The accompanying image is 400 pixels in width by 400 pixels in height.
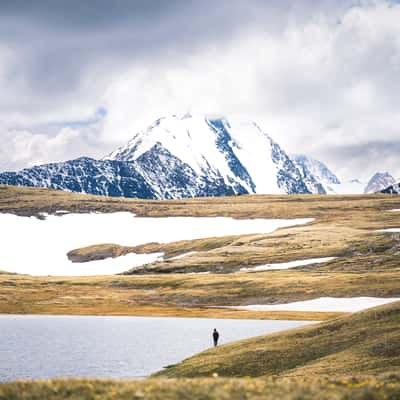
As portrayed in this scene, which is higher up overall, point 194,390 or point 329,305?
point 329,305

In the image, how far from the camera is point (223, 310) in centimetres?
14400

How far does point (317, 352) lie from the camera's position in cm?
5634

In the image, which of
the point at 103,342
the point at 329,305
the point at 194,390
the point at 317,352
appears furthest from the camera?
the point at 329,305

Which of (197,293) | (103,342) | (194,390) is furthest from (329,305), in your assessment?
(194,390)

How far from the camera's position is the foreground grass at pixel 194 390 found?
81.0ft

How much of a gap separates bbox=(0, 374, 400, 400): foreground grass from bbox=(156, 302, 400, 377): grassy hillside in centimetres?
1863

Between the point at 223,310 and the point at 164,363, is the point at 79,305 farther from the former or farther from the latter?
the point at 164,363

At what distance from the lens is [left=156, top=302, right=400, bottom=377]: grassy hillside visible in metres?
48.5

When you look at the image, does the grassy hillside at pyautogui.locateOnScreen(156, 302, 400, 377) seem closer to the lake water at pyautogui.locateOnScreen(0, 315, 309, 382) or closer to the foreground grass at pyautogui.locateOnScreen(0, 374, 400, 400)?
the lake water at pyautogui.locateOnScreen(0, 315, 309, 382)

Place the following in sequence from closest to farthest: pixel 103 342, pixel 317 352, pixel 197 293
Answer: pixel 317 352
pixel 103 342
pixel 197 293

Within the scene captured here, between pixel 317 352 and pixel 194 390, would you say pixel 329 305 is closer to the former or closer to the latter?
pixel 317 352

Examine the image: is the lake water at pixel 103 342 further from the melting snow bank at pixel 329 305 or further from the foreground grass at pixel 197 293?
the melting snow bank at pixel 329 305

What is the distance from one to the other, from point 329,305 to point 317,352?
85.4 meters

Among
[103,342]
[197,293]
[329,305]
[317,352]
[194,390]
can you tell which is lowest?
[317,352]
